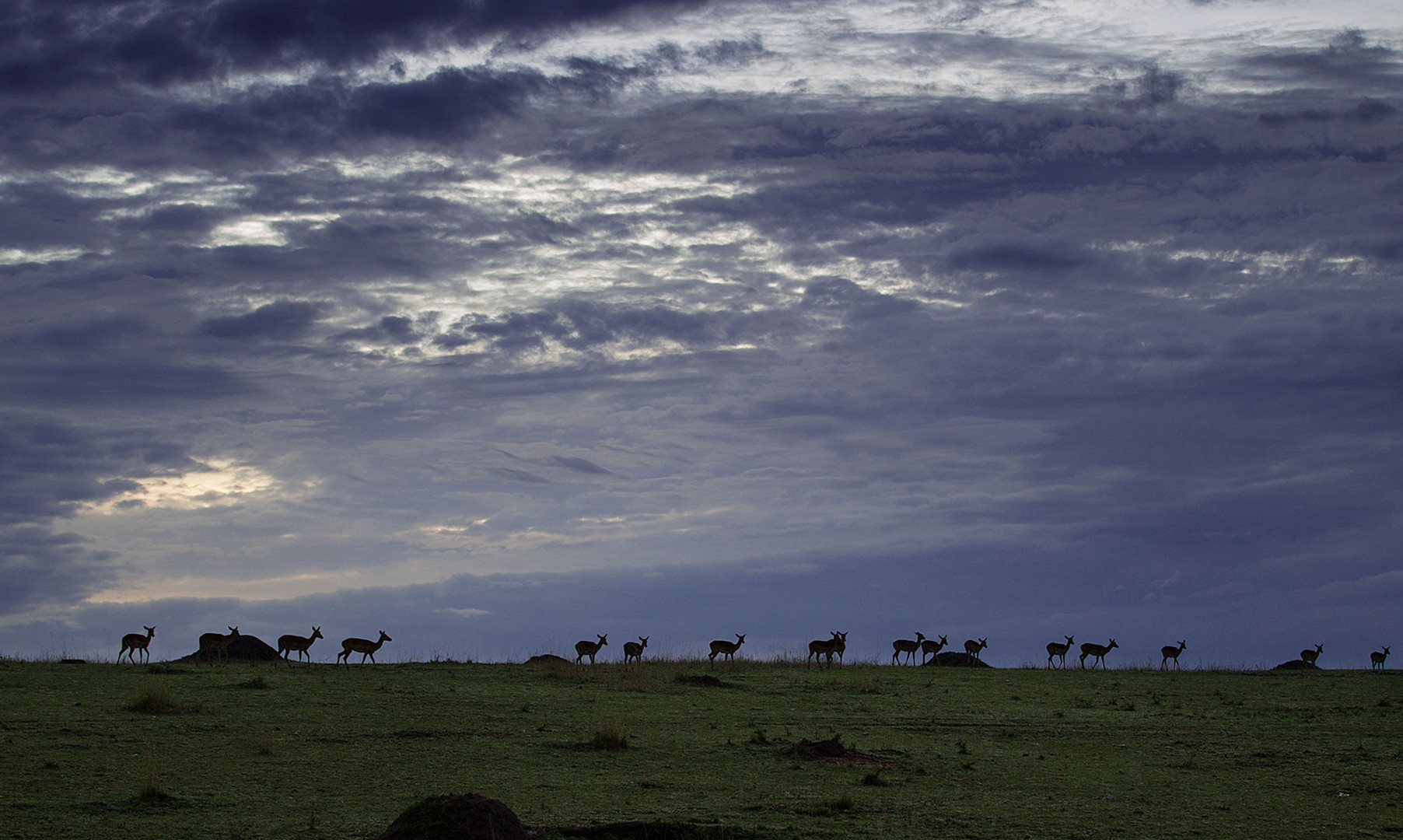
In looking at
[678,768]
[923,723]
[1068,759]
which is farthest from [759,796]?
[923,723]

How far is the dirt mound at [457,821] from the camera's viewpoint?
38.6 ft

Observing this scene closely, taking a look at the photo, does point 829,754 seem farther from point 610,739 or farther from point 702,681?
point 702,681

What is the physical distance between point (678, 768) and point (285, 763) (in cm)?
695

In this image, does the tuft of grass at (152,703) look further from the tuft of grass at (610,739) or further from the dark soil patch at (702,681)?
the dark soil patch at (702,681)

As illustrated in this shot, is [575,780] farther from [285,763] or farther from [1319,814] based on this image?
[1319,814]

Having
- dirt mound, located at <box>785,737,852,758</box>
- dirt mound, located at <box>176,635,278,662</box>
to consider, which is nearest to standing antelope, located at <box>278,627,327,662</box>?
dirt mound, located at <box>176,635,278,662</box>

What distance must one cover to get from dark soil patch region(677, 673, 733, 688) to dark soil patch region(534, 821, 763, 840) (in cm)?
1883

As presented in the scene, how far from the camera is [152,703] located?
23.3 metres

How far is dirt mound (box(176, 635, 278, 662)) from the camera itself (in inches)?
1468

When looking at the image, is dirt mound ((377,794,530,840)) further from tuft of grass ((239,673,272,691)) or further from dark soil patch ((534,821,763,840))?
tuft of grass ((239,673,272,691))

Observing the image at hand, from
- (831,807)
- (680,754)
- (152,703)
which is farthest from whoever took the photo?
(152,703)

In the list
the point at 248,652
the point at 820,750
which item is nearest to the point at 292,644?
the point at 248,652

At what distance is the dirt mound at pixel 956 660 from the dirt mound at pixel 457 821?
3388cm

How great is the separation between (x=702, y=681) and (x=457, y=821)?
70.1ft
